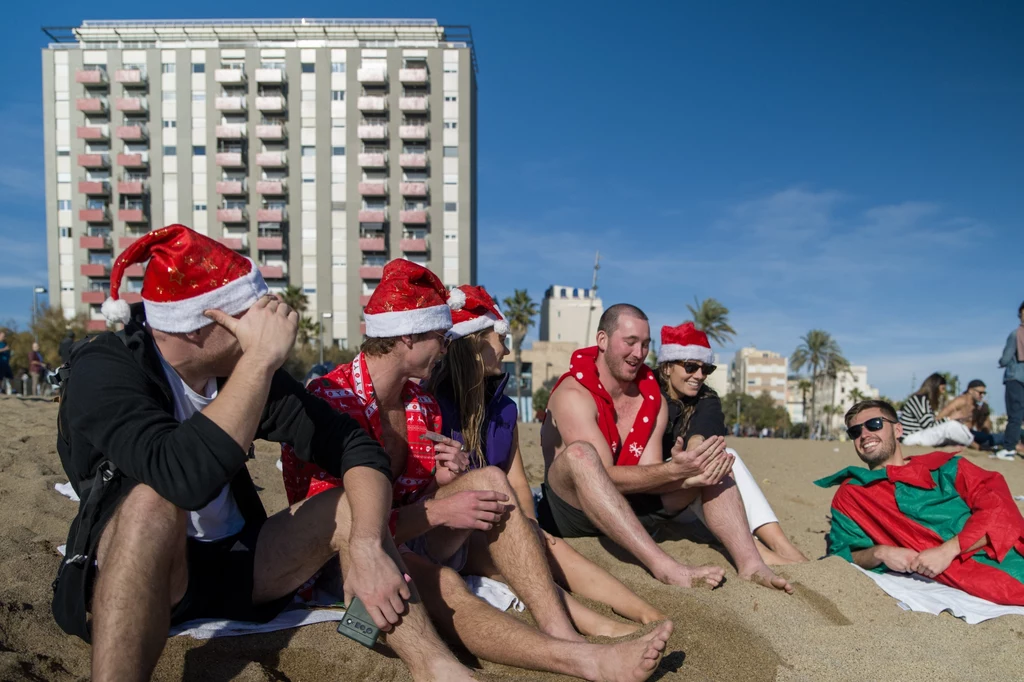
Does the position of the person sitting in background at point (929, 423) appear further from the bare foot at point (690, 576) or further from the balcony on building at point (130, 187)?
the balcony on building at point (130, 187)

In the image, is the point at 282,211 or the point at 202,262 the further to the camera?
the point at 282,211

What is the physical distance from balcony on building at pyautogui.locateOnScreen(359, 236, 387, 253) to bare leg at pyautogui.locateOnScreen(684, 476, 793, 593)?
52.7m

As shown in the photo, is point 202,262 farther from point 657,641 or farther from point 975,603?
point 975,603

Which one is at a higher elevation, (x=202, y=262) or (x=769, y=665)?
(x=202, y=262)

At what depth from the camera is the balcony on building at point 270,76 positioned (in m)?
54.1

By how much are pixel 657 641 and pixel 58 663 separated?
5.86ft

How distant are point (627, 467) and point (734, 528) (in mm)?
586

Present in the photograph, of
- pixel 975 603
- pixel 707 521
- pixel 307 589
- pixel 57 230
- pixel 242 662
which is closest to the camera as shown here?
pixel 242 662

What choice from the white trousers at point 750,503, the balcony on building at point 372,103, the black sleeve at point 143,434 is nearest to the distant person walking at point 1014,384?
the white trousers at point 750,503

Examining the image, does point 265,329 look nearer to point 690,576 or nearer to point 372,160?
point 690,576

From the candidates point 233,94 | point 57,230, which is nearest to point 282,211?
point 233,94

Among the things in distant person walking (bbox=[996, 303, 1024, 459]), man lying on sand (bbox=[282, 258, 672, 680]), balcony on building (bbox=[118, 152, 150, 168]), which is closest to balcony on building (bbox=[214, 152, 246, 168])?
balcony on building (bbox=[118, 152, 150, 168])

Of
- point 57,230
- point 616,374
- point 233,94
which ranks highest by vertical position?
point 233,94

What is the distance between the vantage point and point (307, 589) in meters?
2.65
